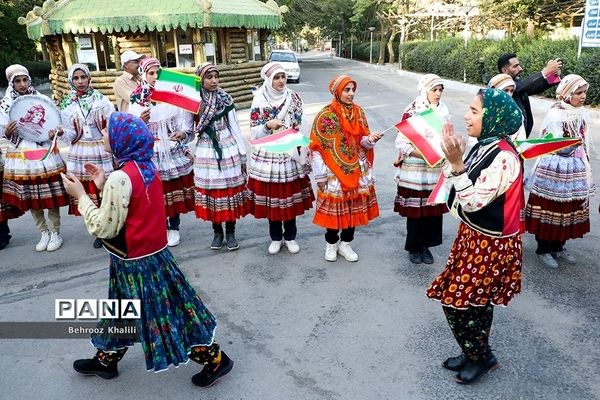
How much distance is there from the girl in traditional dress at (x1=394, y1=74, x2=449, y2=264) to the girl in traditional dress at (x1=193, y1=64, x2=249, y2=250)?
64.2 inches

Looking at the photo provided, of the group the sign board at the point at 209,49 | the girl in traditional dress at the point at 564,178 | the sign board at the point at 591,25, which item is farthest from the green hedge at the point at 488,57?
the sign board at the point at 209,49

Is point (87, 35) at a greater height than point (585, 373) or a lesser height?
greater

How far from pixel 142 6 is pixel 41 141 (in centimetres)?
1116

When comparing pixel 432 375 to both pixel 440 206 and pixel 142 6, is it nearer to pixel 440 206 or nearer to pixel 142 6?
pixel 440 206

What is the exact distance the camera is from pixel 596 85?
12.8m

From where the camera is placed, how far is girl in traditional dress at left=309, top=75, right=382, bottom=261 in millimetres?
4551

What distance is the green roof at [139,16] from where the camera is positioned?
46.9 feet

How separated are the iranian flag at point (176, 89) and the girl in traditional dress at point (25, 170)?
3.98ft

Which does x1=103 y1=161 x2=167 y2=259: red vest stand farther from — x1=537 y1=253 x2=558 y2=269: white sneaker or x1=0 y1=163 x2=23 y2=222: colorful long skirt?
x1=537 y1=253 x2=558 y2=269: white sneaker

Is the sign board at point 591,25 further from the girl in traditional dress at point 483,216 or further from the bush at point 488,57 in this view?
the girl in traditional dress at point 483,216

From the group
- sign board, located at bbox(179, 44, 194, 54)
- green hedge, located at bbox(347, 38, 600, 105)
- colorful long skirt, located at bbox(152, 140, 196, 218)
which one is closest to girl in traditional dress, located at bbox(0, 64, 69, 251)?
colorful long skirt, located at bbox(152, 140, 196, 218)

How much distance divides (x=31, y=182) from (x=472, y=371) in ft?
15.4

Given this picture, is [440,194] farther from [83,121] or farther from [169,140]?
[83,121]

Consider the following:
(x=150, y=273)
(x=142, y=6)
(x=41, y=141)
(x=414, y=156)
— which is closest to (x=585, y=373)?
(x=414, y=156)
